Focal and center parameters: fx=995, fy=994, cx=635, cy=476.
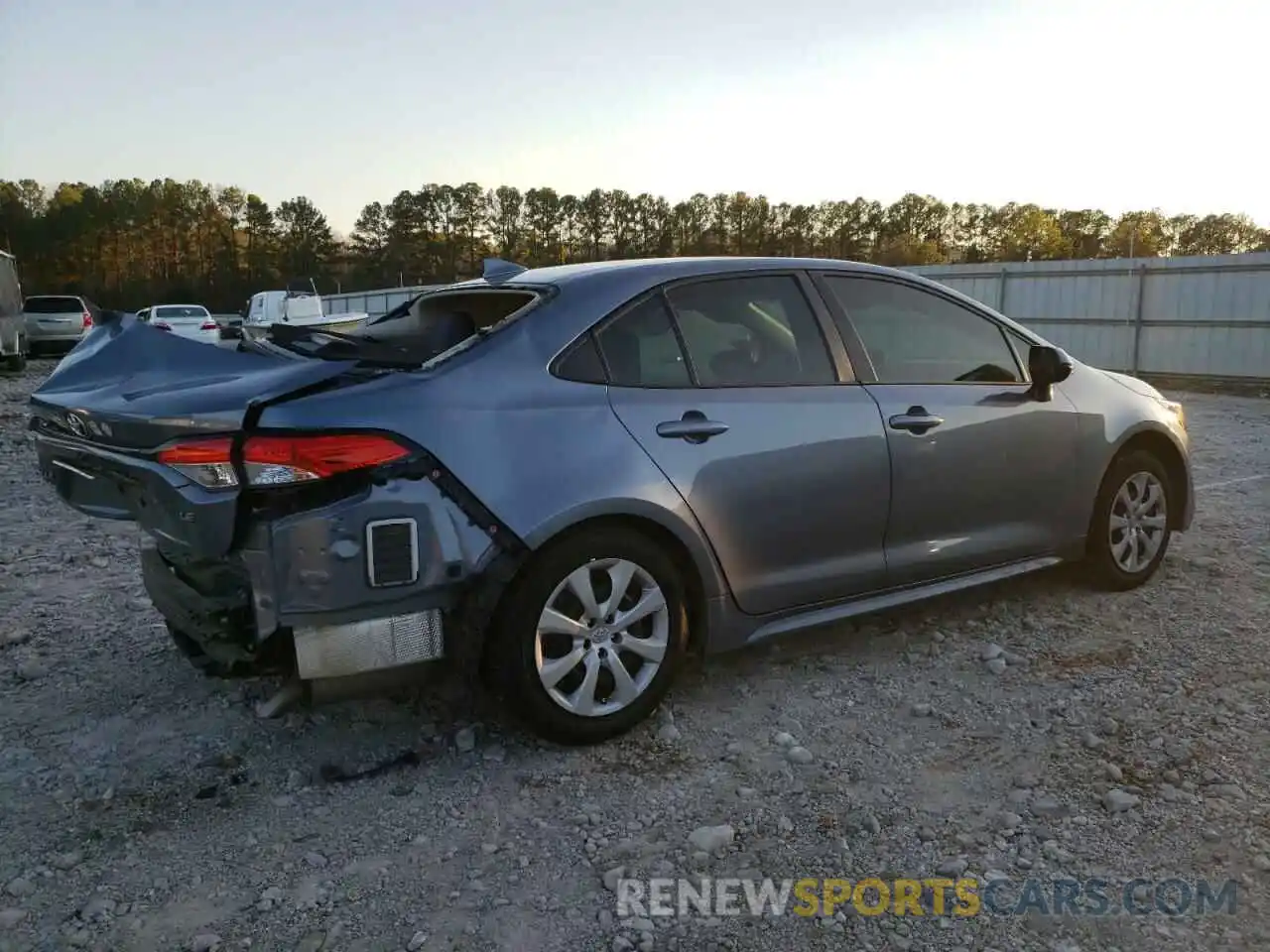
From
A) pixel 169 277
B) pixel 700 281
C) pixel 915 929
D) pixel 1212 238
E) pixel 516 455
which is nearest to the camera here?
pixel 915 929

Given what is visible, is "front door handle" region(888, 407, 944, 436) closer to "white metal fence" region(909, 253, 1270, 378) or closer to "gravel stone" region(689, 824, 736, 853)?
"gravel stone" region(689, 824, 736, 853)

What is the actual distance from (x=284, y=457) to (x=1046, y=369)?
3.09 meters

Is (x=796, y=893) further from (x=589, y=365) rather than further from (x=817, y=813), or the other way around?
(x=589, y=365)

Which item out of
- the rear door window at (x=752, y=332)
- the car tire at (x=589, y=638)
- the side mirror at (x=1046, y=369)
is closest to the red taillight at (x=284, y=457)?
the car tire at (x=589, y=638)

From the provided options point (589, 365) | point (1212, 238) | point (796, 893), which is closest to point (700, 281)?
point (589, 365)

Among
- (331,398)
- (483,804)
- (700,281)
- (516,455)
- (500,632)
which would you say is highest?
(700,281)

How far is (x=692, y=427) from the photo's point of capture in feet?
10.7

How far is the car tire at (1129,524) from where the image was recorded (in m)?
4.52

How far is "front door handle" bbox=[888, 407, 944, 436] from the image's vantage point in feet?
12.3

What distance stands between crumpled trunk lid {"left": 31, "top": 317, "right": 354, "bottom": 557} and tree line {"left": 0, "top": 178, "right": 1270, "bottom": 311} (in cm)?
4341

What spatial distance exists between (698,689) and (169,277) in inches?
3276

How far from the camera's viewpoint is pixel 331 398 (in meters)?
2.75

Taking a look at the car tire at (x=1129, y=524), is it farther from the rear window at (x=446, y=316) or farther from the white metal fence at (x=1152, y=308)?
the white metal fence at (x=1152, y=308)

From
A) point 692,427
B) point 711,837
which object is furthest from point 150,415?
point 711,837
